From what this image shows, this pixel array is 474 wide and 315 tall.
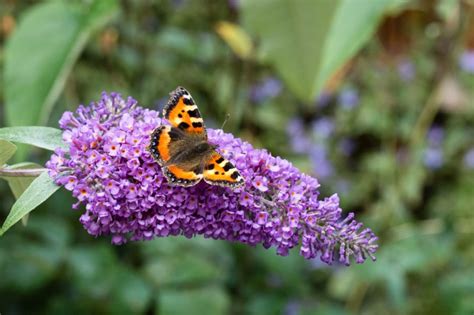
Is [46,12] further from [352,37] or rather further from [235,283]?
[235,283]

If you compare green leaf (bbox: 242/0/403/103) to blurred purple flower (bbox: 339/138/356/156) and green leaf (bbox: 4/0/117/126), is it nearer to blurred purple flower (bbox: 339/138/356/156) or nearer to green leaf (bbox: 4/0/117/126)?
green leaf (bbox: 4/0/117/126)

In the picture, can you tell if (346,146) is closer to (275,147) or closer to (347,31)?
(275,147)

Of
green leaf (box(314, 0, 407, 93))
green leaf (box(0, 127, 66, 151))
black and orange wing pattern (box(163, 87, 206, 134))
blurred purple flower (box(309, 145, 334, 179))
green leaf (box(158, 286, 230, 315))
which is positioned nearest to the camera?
green leaf (box(0, 127, 66, 151))

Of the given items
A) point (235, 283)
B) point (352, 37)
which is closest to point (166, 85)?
point (235, 283)

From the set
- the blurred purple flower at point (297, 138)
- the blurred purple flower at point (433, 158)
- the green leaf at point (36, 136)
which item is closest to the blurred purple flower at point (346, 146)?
the blurred purple flower at point (297, 138)

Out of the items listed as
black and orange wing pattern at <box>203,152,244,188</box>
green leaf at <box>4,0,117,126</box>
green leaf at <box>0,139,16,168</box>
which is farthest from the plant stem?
green leaf at <box>4,0,117,126</box>

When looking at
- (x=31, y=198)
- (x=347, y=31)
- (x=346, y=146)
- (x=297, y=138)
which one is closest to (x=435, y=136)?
(x=346, y=146)
